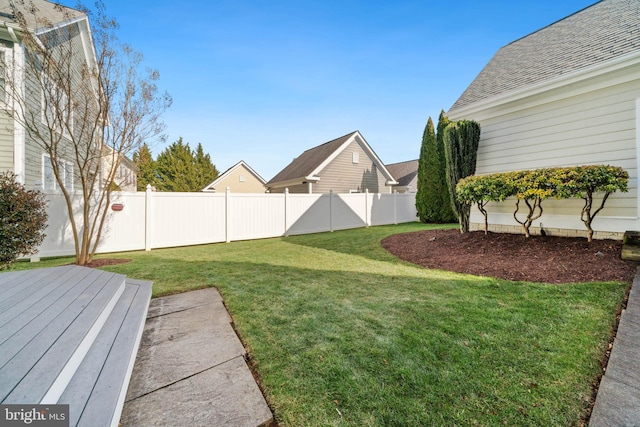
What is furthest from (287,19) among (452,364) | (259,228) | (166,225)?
(452,364)

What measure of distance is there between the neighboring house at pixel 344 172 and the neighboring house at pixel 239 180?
7742 millimetres

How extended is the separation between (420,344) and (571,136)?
6347 mm

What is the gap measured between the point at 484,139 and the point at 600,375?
6.77 m

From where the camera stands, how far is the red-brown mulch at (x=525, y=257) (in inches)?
148

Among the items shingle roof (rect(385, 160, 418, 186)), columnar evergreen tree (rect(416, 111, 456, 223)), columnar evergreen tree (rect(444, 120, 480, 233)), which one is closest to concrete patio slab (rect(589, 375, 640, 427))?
columnar evergreen tree (rect(444, 120, 480, 233))

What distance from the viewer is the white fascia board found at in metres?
4.64

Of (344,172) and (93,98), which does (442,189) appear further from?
(93,98)

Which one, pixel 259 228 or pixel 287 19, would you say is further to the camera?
pixel 259 228

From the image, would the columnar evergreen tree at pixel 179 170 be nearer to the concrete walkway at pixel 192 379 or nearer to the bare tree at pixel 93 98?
the bare tree at pixel 93 98

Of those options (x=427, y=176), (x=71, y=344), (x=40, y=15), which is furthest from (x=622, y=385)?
(x=40, y=15)

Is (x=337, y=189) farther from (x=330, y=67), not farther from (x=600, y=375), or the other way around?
(x=600, y=375)

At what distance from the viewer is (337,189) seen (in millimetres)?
15477

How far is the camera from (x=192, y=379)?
1.89 meters

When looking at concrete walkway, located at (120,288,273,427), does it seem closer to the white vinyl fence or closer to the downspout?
the white vinyl fence
